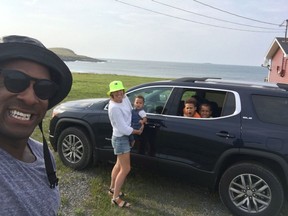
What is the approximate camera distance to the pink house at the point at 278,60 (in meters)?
22.8

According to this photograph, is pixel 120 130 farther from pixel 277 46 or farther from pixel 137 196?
pixel 277 46

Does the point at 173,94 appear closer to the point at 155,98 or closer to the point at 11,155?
the point at 155,98

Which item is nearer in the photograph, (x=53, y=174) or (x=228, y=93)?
(x=53, y=174)

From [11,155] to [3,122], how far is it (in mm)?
131

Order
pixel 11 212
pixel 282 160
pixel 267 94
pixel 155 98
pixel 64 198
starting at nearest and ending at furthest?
pixel 11 212
pixel 282 160
pixel 267 94
pixel 64 198
pixel 155 98

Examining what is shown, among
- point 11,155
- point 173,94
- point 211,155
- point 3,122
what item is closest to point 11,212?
point 11,155

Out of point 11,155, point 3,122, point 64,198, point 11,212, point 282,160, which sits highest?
point 3,122

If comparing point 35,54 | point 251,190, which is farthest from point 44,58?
point 251,190

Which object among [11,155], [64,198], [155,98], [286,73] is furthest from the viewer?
[286,73]

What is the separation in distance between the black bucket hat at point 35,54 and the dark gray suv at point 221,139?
129 inches

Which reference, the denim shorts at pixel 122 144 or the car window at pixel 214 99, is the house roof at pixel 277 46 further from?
the denim shorts at pixel 122 144

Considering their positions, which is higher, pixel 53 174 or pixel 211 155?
pixel 53 174

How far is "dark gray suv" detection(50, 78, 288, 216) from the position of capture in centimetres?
426

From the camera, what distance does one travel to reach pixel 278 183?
4.21 metres
